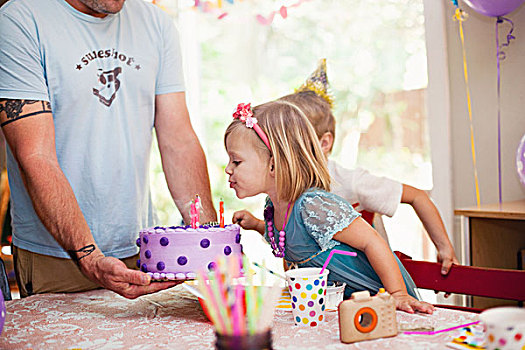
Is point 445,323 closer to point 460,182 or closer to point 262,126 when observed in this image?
point 262,126

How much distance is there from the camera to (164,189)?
4.12 meters

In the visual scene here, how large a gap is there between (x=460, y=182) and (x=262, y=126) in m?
1.47

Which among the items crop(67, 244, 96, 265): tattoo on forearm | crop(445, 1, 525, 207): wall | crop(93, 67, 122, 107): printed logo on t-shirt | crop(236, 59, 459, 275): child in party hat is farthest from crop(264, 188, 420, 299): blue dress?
crop(445, 1, 525, 207): wall

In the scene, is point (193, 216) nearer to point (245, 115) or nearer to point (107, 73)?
point (245, 115)

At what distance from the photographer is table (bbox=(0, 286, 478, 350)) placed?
1.02m

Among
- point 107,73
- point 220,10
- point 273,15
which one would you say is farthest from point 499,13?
point 220,10

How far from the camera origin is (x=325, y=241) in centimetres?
143

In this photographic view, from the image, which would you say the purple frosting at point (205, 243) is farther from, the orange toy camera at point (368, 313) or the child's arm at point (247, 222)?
the child's arm at point (247, 222)

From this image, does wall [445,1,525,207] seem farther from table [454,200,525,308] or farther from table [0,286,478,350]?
table [0,286,478,350]

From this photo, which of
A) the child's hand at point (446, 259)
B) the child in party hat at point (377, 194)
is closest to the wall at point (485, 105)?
the child in party hat at point (377, 194)

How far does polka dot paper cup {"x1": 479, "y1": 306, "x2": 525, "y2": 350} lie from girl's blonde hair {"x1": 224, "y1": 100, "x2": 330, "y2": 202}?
0.77 meters

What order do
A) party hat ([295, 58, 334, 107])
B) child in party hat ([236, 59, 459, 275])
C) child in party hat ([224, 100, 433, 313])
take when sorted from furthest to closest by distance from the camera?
party hat ([295, 58, 334, 107]) → child in party hat ([236, 59, 459, 275]) → child in party hat ([224, 100, 433, 313])

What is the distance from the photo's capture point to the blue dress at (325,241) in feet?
4.70

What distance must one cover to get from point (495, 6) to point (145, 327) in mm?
1922
